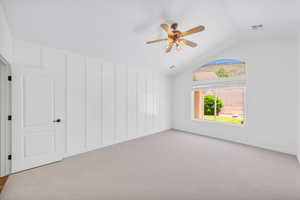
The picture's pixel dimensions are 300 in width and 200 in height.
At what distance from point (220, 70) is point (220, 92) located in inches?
32.0

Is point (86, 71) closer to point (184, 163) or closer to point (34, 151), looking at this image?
point (34, 151)

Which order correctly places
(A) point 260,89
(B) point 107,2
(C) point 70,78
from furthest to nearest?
1. (A) point 260,89
2. (C) point 70,78
3. (B) point 107,2

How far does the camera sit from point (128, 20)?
2.86 meters

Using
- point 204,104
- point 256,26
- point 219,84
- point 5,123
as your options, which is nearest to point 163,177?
point 5,123

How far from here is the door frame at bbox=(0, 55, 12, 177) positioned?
260cm

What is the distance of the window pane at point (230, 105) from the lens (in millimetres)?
4812

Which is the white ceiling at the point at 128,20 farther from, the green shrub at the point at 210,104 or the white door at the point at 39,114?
the green shrub at the point at 210,104

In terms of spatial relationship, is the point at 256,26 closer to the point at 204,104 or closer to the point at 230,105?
the point at 230,105

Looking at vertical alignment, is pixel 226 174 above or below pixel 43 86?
below

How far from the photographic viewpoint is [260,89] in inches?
163

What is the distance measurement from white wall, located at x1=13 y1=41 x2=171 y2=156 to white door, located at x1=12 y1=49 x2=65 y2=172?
0.50 feet

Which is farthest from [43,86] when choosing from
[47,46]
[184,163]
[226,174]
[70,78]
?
[226,174]

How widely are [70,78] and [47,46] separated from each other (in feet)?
2.61

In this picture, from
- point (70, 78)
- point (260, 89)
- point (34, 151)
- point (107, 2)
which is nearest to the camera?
point (107, 2)
